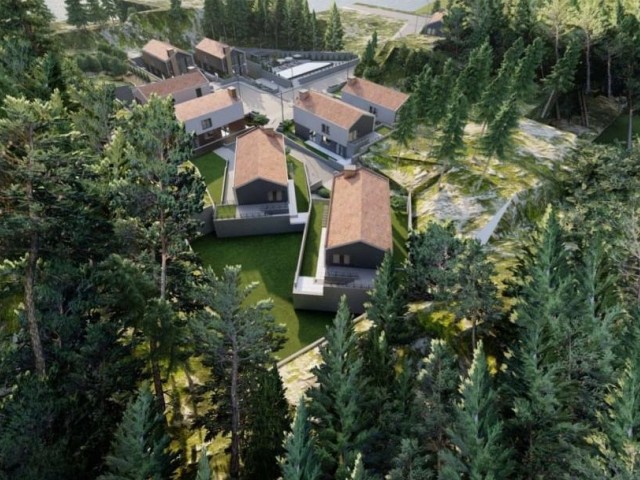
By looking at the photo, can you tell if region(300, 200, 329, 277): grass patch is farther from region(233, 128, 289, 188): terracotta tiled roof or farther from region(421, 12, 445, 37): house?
region(421, 12, 445, 37): house

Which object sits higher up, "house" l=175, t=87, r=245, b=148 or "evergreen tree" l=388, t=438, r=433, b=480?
"house" l=175, t=87, r=245, b=148

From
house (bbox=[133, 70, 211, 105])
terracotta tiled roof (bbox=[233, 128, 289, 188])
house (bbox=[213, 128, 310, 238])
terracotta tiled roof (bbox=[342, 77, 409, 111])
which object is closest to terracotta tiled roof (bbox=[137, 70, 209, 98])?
house (bbox=[133, 70, 211, 105])

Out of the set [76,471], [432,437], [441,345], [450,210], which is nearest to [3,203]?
[76,471]

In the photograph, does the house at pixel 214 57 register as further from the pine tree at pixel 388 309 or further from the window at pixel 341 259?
the pine tree at pixel 388 309

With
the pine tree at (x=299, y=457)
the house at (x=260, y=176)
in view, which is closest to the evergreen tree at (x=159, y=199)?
the pine tree at (x=299, y=457)

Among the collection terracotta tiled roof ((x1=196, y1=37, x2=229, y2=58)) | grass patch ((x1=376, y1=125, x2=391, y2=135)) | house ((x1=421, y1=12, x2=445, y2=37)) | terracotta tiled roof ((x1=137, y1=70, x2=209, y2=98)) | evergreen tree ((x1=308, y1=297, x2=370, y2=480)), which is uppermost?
house ((x1=421, y1=12, x2=445, y2=37))

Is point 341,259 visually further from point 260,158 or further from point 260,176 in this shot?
point 260,158
